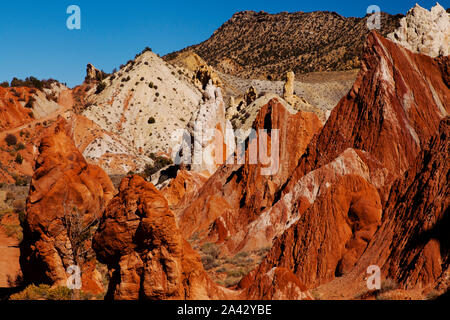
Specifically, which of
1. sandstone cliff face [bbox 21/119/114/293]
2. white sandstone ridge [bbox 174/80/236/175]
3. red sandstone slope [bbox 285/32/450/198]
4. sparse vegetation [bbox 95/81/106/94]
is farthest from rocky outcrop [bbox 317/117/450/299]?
sparse vegetation [bbox 95/81/106/94]

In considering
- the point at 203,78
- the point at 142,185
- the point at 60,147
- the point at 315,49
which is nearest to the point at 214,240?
the point at 60,147

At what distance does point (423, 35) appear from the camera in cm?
3275

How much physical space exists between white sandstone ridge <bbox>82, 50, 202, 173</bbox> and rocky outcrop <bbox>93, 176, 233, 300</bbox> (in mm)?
52584

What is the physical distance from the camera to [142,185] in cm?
1379

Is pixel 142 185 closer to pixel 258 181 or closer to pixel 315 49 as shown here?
pixel 258 181

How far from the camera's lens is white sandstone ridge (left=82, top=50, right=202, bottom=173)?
240 ft

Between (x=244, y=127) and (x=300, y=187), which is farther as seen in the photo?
(x=244, y=127)

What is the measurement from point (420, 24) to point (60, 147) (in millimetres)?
23810

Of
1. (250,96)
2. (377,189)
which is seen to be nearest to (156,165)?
(250,96)

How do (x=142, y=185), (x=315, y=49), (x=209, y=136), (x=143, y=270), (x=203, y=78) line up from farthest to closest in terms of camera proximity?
(x=315, y=49)
(x=203, y=78)
(x=209, y=136)
(x=142, y=185)
(x=143, y=270)

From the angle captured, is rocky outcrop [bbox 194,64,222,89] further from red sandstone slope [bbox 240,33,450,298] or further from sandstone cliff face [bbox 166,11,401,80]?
red sandstone slope [bbox 240,33,450,298]

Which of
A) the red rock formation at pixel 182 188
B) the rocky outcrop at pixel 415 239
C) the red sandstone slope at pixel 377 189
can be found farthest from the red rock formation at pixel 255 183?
the rocky outcrop at pixel 415 239

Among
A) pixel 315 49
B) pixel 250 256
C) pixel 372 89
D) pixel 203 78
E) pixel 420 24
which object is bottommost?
pixel 250 256

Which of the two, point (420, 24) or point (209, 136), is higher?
point (420, 24)
